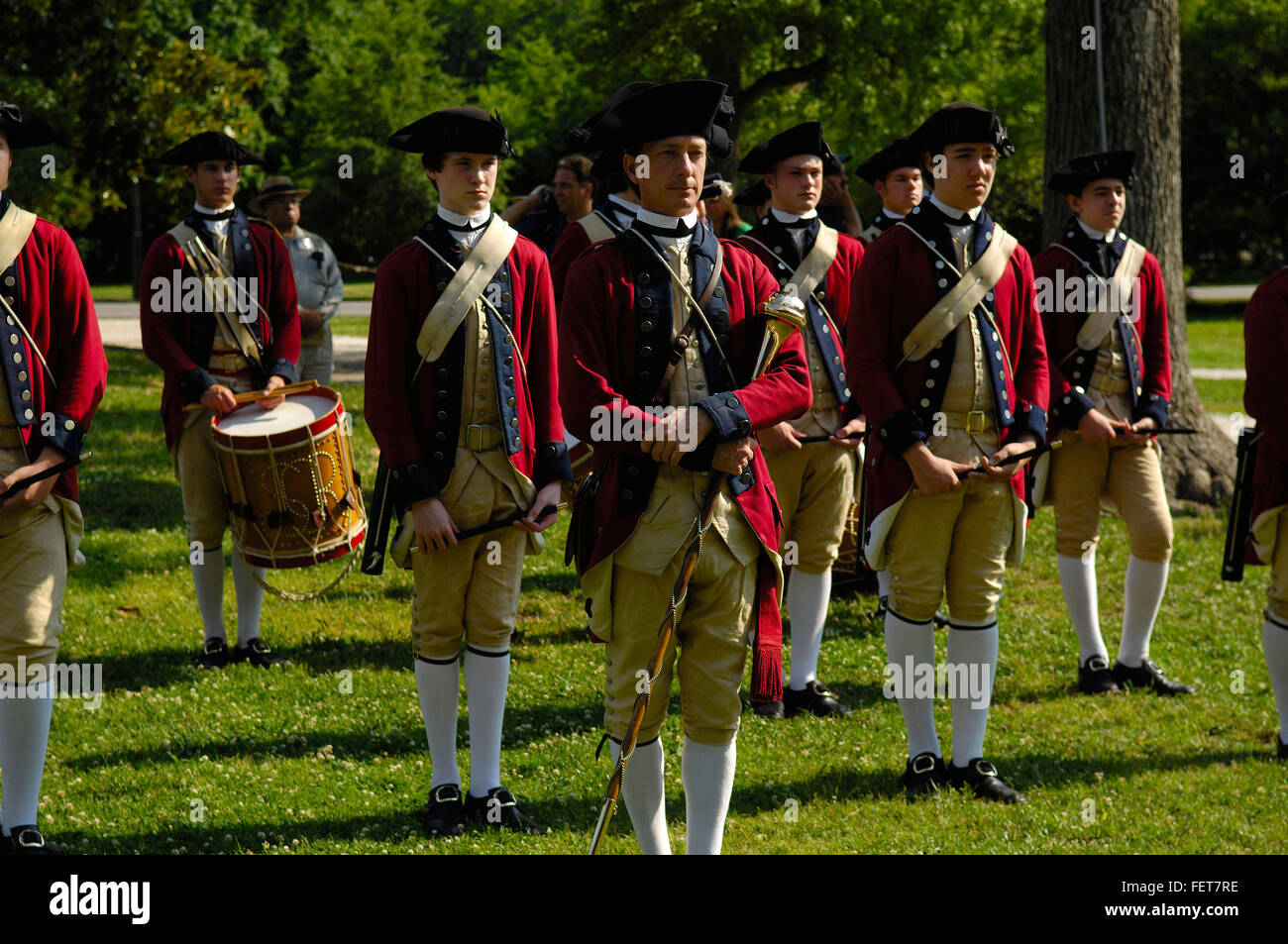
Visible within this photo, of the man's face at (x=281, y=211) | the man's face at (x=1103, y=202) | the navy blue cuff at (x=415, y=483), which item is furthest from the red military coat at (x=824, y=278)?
the man's face at (x=281, y=211)

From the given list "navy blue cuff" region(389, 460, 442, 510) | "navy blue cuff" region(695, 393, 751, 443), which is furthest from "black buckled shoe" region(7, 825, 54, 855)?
"navy blue cuff" region(695, 393, 751, 443)

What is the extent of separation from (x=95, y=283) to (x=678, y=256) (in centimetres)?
4786

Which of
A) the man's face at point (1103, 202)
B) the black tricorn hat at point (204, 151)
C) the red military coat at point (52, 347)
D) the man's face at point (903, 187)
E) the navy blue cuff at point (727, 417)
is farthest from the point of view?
the man's face at point (903, 187)

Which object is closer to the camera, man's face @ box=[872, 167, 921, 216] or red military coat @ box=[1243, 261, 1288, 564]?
red military coat @ box=[1243, 261, 1288, 564]

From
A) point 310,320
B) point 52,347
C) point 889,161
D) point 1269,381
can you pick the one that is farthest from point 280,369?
point 1269,381

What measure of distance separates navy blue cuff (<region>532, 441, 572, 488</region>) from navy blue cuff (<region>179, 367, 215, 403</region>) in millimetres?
2416

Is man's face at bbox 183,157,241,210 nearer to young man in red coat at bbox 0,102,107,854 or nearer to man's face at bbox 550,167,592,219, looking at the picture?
man's face at bbox 550,167,592,219

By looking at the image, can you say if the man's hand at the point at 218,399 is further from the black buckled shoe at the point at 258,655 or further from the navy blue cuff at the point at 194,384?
the black buckled shoe at the point at 258,655

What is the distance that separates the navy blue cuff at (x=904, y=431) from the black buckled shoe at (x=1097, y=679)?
95.7 inches

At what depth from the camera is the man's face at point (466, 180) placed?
5.05 meters

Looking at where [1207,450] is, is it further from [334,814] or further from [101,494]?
[101,494]

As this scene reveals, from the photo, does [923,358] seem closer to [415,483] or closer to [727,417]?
[727,417]

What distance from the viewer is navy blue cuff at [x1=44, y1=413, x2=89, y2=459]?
477 cm

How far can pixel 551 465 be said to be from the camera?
5.24 meters
